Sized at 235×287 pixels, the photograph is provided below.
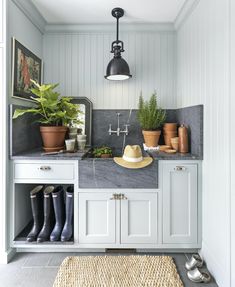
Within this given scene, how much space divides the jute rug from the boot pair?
0.80ft

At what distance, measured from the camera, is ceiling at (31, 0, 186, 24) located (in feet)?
8.18

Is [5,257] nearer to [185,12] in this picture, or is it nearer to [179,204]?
[179,204]

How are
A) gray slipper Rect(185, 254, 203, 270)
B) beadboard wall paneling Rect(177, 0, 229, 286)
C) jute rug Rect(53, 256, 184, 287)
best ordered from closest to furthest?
beadboard wall paneling Rect(177, 0, 229, 286)
jute rug Rect(53, 256, 184, 287)
gray slipper Rect(185, 254, 203, 270)

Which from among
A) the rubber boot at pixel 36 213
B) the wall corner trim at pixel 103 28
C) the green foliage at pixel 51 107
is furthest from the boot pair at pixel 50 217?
the wall corner trim at pixel 103 28

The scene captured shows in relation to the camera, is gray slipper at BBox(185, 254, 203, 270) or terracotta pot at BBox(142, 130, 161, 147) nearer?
gray slipper at BBox(185, 254, 203, 270)

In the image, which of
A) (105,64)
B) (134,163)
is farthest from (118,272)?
(105,64)

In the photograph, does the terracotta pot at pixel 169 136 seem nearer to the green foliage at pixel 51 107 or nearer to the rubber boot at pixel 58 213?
the green foliage at pixel 51 107

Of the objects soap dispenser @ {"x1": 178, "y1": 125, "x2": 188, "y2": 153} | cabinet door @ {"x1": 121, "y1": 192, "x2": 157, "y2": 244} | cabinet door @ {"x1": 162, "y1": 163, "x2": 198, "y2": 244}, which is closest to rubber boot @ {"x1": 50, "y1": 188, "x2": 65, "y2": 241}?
cabinet door @ {"x1": 121, "y1": 192, "x2": 157, "y2": 244}

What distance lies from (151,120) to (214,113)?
927 millimetres

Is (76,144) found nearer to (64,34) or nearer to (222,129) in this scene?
(64,34)

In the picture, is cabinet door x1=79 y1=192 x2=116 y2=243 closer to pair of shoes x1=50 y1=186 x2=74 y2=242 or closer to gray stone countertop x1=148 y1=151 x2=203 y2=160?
pair of shoes x1=50 y1=186 x2=74 y2=242

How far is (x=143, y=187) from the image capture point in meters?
2.30

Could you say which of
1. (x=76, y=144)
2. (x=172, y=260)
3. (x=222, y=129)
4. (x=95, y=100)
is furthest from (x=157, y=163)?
(x=95, y=100)

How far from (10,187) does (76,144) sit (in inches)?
34.8
